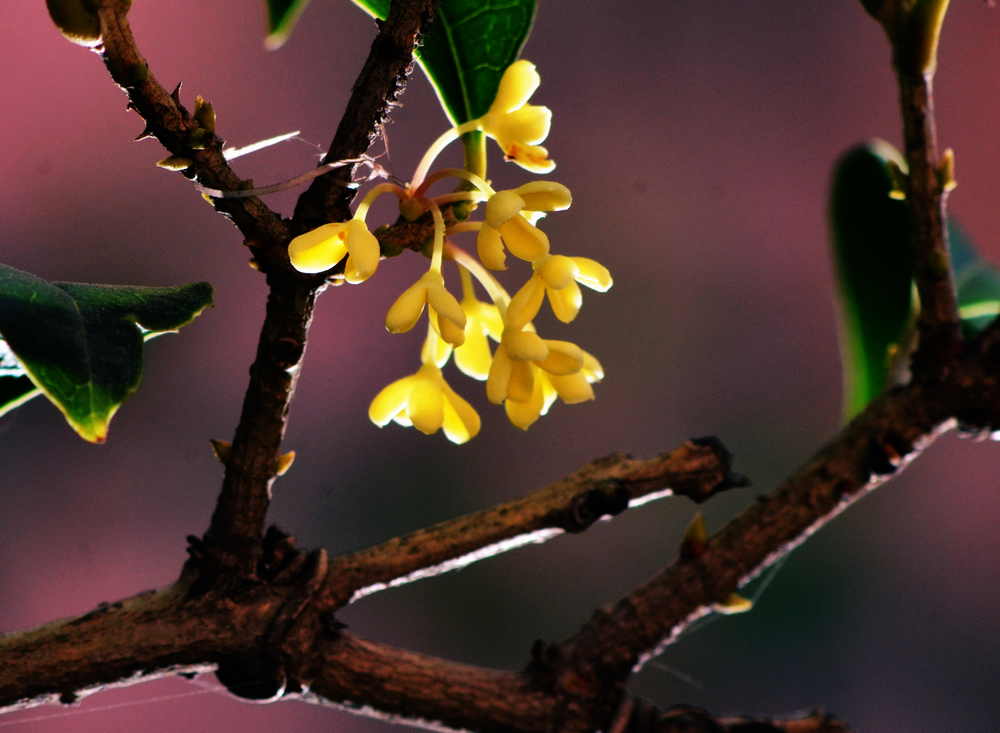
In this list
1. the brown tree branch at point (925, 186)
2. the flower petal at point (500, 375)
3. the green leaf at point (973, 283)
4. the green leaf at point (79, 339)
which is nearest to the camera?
the green leaf at point (79, 339)

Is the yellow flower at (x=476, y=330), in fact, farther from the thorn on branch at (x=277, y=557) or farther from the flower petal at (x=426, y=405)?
the thorn on branch at (x=277, y=557)

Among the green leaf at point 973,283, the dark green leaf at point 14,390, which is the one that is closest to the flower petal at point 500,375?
the dark green leaf at point 14,390

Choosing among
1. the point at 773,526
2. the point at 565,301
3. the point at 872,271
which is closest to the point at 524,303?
the point at 565,301

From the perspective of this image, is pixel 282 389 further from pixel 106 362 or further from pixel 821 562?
pixel 821 562

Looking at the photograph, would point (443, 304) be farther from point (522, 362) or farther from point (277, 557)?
point (277, 557)

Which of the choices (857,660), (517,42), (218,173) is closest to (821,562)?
(857,660)

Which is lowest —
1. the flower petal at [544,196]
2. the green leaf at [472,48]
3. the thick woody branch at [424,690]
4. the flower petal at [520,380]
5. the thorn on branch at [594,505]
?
the thick woody branch at [424,690]
